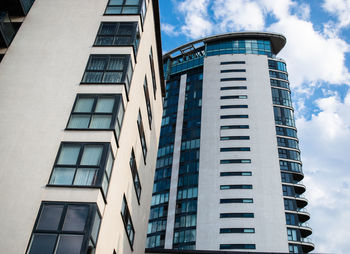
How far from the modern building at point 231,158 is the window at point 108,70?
5344 centimetres

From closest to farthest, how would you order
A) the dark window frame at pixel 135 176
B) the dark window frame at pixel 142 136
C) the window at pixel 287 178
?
the dark window frame at pixel 135 176, the dark window frame at pixel 142 136, the window at pixel 287 178

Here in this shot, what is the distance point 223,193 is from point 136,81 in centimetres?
5503

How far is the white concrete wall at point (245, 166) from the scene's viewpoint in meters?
68.9

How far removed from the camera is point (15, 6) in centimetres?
2164

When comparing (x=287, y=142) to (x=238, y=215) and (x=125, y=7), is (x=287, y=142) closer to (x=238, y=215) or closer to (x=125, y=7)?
(x=238, y=215)

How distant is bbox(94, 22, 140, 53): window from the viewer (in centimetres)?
2141

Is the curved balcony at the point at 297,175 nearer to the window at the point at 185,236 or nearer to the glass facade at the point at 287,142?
the glass facade at the point at 287,142

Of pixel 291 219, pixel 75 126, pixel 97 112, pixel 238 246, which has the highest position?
pixel 291 219

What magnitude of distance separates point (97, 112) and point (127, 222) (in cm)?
721

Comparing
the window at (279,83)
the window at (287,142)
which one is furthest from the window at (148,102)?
the window at (279,83)

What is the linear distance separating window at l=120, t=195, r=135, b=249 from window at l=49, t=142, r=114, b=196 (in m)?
4.56

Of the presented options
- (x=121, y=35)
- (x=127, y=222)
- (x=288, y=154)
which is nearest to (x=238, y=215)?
(x=288, y=154)

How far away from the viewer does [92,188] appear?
1538 centimetres

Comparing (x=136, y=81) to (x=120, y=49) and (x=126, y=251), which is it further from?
(x=126, y=251)
